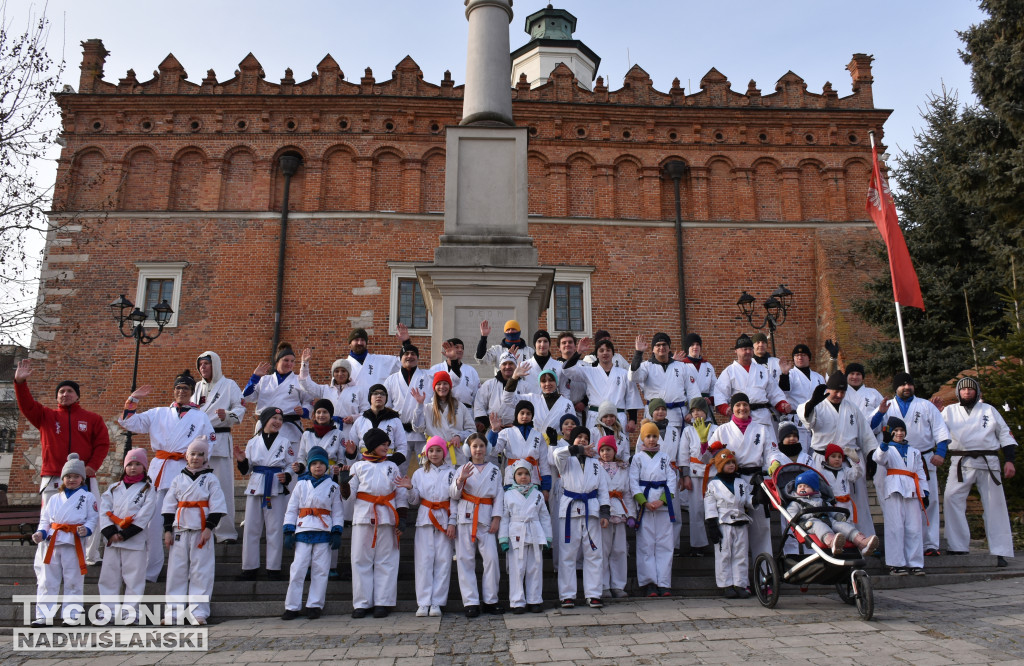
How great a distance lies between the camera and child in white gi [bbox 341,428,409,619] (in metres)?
6.21

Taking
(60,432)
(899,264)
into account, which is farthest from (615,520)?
(899,264)

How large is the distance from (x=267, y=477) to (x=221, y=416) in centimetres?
107

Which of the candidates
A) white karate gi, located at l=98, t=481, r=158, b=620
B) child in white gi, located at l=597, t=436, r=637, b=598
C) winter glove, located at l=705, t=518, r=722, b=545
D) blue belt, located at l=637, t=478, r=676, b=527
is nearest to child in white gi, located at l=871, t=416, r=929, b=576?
winter glove, located at l=705, t=518, r=722, b=545

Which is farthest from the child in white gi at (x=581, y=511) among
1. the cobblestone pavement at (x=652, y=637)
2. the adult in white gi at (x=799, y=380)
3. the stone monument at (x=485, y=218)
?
the adult in white gi at (x=799, y=380)

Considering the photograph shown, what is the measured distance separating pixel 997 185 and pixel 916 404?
26.8ft

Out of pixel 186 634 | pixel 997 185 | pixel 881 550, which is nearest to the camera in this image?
pixel 186 634

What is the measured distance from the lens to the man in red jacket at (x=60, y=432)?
23.4ft

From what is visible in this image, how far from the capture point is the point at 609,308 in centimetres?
1866

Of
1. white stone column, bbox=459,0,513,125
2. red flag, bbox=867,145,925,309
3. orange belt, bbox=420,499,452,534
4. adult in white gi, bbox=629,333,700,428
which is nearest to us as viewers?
orange belt, bbox=420,499,452,534

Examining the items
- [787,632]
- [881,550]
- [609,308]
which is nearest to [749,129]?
[609,308]

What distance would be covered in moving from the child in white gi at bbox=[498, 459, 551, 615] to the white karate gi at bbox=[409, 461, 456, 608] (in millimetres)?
496

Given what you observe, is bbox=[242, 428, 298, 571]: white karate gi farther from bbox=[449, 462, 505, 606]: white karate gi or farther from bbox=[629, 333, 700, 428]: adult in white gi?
bbox=[629, 333, 700, 428]: adult in white gi

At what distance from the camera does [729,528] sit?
6.64 meters

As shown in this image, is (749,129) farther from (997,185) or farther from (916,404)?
(916,404)
